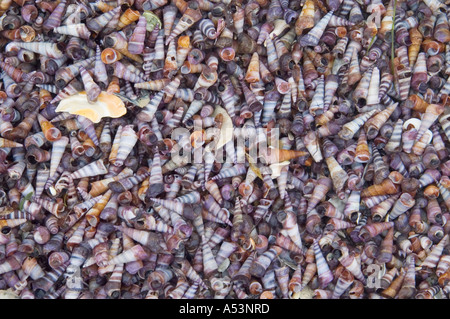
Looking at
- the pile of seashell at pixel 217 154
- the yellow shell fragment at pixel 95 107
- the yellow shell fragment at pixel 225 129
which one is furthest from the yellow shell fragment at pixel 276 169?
the yellow shell fragment at pixel 95 107

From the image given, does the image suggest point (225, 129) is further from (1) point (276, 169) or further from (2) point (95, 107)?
(2) point (95, 107)

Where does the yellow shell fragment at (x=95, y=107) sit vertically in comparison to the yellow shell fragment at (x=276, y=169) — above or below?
above

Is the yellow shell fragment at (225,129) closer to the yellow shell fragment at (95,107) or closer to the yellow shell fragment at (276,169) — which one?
the yellow shell fragment at (276,169)

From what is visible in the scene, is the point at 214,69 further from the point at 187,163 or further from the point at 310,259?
the point at 310,259

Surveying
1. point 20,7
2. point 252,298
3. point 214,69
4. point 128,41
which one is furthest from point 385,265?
point 20,7

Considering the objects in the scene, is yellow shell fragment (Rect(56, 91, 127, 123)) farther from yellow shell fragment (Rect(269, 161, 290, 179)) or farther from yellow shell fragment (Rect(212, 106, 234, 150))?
yellow shell fragment (Rect(269, 161, 290, 179))

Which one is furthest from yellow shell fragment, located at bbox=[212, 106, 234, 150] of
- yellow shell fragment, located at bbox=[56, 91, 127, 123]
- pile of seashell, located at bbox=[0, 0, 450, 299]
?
yellow shell fragment, located at bbox=[56, 91, 127, 123]

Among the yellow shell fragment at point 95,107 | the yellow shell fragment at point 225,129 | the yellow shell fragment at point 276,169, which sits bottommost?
the yellow shell fragment at point 276,169
